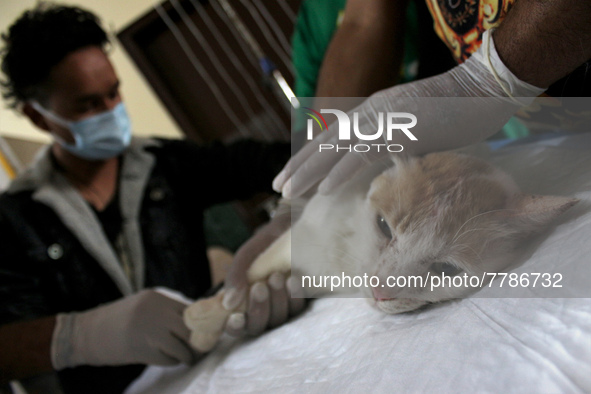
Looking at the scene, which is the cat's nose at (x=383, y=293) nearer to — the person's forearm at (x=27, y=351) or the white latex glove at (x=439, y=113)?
the white latex glove at (x=439, y=113)

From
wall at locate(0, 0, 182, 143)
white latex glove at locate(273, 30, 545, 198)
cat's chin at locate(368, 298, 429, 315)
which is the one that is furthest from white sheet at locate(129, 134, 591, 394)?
wall at locate(0, 0, 182, 143)

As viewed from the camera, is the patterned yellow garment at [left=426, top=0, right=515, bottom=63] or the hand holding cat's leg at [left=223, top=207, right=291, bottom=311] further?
the hand holding cat's leg at [left=223, top=207, right=291, bottom=311]

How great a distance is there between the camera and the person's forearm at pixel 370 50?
0.80 metres

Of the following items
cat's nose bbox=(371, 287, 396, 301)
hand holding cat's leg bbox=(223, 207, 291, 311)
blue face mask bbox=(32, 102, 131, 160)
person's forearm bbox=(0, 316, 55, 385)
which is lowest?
cat's nose bbox=(371, 287, 396, 301)

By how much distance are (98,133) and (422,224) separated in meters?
1.21

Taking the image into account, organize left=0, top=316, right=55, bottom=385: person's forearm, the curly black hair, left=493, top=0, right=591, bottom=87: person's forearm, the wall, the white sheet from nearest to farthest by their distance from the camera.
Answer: the white sheet → left=493, top=0, right=591, bottom=87: person's forearm → left=0, top=316, right=55, bottom=385: person's forearm → the curly black hair → the wall

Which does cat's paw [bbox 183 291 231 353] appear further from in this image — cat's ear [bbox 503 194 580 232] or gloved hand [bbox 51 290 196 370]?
cat's ear [bbox 503 194 580 232]

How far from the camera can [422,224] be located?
Result: 48 cm

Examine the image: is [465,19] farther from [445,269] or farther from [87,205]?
[87,205]

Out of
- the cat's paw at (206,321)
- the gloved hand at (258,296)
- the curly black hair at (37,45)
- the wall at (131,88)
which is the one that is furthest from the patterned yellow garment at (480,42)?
the wall at (131,88)

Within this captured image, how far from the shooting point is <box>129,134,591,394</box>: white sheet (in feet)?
0.88

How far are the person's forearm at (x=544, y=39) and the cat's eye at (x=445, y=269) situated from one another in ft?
0.89

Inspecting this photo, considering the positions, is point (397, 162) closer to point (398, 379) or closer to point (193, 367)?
point (398, 379)

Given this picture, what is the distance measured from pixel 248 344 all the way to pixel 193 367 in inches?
6.0
